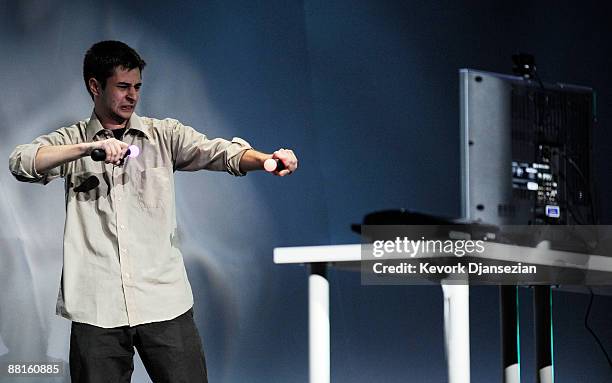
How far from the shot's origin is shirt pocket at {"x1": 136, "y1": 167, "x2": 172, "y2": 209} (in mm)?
2420

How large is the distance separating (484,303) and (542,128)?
96.9 inches

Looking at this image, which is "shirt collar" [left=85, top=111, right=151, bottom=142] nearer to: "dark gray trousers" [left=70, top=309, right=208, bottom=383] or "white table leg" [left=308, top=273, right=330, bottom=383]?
"dark gray trousers" [left=70, top=309, right=208, bottom=383]

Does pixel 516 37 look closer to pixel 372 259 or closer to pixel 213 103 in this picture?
pixel 213 103

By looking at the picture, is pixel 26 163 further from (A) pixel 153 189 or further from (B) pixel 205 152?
(B) pixel 205 152

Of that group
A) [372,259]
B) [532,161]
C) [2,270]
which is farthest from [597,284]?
[2,270]

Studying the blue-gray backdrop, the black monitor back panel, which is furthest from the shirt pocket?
the blue-gray backdrop

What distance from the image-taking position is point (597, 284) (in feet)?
8.73

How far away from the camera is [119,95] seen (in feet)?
8.15

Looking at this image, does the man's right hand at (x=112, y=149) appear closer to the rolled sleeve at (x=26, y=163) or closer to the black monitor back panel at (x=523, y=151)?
the rolled sleeve at (x=26, y=163)

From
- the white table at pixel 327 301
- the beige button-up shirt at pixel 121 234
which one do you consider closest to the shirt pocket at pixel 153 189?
the beige button-up shirt at pixel 121 234

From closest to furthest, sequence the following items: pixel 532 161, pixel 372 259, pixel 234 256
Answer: pixel 372 259 → pixel 532 161 → pixel 234 256

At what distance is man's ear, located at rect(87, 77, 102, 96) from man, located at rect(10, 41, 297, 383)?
4cm

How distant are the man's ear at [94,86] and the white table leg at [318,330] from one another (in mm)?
840

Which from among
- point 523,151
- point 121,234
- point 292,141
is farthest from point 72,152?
point 292,141
